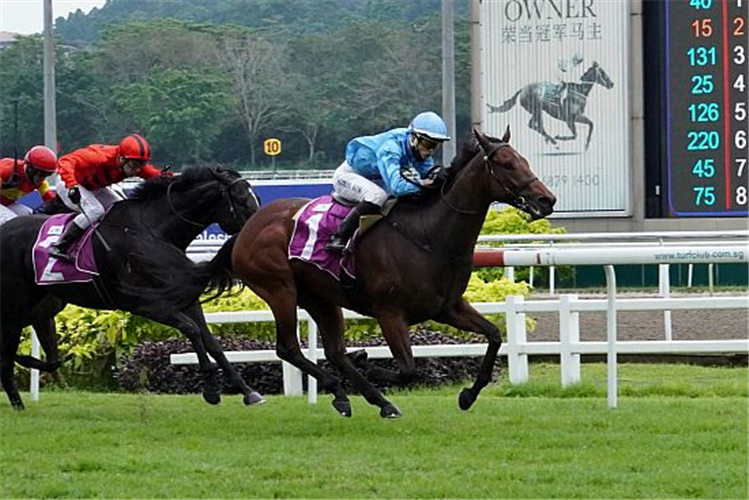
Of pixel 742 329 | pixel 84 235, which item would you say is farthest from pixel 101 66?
pixel 84 235

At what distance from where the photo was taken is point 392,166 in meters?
7.23

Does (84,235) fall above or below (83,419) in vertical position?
above

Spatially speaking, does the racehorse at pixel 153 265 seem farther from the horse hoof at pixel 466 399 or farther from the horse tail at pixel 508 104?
the horse tail at pixel 508 104

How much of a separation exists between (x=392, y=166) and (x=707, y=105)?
7.27m

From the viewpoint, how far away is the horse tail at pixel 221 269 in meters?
7.91

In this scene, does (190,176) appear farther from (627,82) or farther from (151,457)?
(627,82)

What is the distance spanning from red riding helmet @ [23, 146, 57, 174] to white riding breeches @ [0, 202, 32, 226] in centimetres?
44

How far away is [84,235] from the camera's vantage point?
8102 mm

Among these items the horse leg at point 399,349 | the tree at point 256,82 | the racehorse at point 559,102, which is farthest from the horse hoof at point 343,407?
the tree at point 256,82

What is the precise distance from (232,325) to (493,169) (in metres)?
3.64

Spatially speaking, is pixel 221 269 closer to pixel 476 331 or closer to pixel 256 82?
pixel 476 331

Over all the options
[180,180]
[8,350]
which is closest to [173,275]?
[180,180]

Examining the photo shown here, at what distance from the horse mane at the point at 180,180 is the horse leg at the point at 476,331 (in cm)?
157

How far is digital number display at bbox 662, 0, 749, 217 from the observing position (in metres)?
13.7
